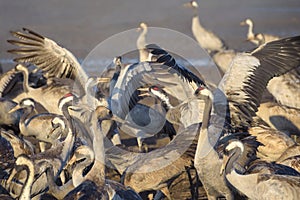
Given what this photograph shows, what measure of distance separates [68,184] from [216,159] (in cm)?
136

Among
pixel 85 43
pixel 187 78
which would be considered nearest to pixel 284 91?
pixel 187 78

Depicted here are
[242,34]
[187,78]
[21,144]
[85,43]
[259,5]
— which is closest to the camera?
[21,144]

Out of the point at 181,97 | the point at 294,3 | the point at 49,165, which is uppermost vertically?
the point at 49,165

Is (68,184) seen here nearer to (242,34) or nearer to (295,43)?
(295,43)

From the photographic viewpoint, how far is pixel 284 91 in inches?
472

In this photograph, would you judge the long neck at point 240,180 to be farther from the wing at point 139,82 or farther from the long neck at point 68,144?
the wing at point 139,82

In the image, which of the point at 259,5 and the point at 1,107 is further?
the point at 259,5

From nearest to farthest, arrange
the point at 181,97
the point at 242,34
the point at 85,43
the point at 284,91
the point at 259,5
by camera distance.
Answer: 1. the point at 181,97
2. the point at 284,91
3. the point at 85,43
4. the point at 242,34
5. the point at 259,5

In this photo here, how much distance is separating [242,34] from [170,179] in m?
12.4

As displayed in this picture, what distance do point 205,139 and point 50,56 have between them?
11.2 feet

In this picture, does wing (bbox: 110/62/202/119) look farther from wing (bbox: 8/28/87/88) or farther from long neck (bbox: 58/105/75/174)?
long neck (bbox: 58/105/75/174)

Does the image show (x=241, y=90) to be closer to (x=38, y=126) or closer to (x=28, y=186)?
(x=38, y=126)

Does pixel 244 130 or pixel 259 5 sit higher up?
pixel 244 130

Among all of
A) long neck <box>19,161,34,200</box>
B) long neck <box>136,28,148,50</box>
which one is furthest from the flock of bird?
long neck <box>136,28,148,50</box>
